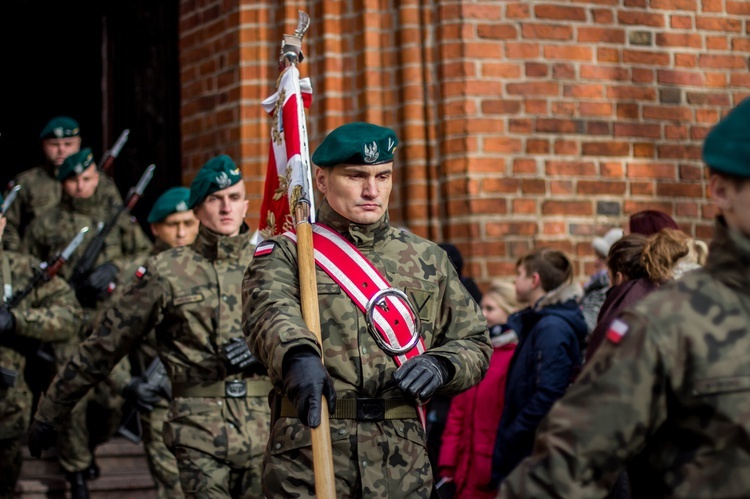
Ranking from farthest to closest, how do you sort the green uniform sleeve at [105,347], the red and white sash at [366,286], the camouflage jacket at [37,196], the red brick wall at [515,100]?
the camouflage jacket at [37,196]
the red brick wall at [515,100]
the green uniform sleeve at [105,347]
the red and white sash at [366,286]

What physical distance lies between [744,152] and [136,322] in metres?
3.71

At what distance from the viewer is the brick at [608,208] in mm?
7910

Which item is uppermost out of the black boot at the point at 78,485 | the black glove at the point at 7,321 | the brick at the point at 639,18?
the brick at the point at 639,18

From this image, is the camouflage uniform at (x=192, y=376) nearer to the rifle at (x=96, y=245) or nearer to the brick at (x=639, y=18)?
the rifle at (x=96, y=245)

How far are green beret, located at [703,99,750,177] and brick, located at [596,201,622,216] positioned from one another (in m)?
5.50

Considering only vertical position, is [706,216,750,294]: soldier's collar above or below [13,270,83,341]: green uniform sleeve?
above

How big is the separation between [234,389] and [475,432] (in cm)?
143

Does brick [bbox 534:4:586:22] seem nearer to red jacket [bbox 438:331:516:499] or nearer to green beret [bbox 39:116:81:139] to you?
red jacket [bbox 438:331:516:499]

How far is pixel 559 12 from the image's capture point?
313 inches

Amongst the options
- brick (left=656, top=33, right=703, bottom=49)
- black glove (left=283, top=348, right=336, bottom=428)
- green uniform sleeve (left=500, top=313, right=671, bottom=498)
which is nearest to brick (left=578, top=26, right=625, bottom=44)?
brick (left=656, top=33, right=703, bottom=49)

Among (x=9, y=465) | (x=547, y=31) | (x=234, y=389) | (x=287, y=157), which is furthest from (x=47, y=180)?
(x=287, y=157)

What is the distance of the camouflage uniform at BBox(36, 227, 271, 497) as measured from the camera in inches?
218

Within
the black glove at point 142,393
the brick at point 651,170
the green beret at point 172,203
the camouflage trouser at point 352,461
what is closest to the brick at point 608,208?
the brick at point 651,170

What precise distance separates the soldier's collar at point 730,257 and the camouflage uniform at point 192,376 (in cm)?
343
